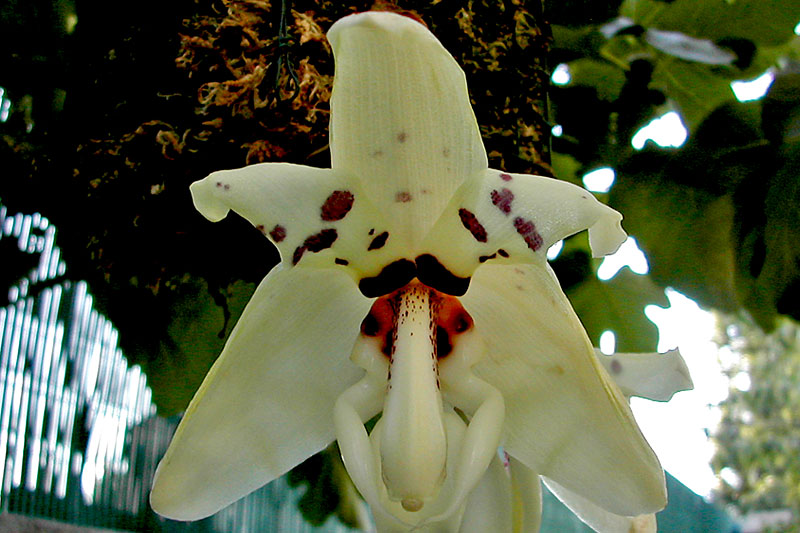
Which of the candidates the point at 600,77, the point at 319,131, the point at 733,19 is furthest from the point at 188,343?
the point at 733,19

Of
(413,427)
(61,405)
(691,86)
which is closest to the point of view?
(413,427)

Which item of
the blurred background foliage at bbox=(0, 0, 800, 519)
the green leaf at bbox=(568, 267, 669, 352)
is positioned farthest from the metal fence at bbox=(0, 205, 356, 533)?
the green leaf at bbox=(568, 267, 669, 352)

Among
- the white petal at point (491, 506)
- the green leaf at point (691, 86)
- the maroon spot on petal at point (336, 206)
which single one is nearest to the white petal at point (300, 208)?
the maroon spot on petal at point (336, 206)

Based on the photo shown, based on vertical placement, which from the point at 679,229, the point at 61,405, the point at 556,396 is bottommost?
the point at 61,405

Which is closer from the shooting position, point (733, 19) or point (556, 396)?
point (556, 396)

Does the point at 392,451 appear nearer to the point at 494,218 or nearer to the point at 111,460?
the point at 494,218

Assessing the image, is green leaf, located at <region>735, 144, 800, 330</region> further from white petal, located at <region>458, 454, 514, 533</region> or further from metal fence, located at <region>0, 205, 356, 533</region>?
metal fence, located at <region>0, 205, 356, 533</region>

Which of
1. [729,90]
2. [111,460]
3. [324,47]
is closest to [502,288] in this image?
[324,47]

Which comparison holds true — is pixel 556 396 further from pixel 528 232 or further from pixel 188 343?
pixel 188 343
